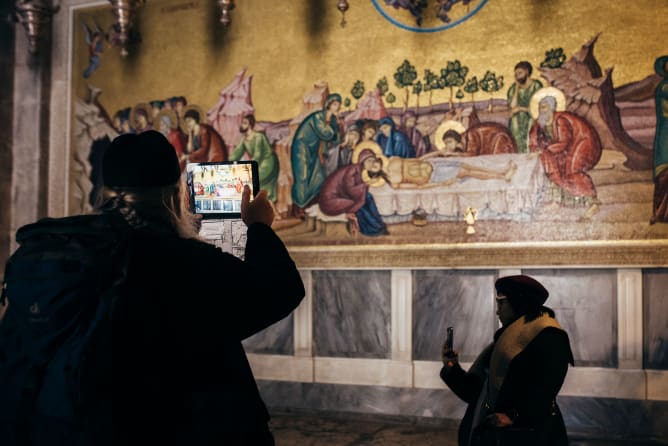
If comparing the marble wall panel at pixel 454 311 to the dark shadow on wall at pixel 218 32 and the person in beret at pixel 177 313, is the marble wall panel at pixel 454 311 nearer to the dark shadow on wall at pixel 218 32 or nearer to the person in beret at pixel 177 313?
the dark shadow on wall at pixel 218 32

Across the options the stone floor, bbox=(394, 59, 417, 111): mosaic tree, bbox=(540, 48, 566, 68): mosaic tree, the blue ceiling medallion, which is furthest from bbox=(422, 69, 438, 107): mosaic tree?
the stone floor

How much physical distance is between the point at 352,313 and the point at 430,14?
3.67 metres

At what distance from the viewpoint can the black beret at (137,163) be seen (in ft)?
7.63

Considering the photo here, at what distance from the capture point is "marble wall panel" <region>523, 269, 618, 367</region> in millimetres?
7621

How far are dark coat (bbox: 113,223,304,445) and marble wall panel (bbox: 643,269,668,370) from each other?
6232 millimetres

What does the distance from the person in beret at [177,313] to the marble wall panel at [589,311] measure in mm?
6075

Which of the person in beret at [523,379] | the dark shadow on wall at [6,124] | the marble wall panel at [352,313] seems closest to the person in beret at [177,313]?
the person in beret at [523,379]

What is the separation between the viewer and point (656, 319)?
749cm

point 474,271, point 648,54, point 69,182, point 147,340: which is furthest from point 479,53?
point 147,340

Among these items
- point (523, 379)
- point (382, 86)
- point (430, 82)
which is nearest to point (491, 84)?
point (430, 82)

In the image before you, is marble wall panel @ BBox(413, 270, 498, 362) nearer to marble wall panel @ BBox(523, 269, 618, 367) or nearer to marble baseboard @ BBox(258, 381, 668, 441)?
marble baseboard @ BBox(258, 381, 668, 441)

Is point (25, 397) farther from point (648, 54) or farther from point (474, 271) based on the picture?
point (648, 54)

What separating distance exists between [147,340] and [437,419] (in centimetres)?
652

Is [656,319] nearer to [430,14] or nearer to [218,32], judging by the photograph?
[430,14]
